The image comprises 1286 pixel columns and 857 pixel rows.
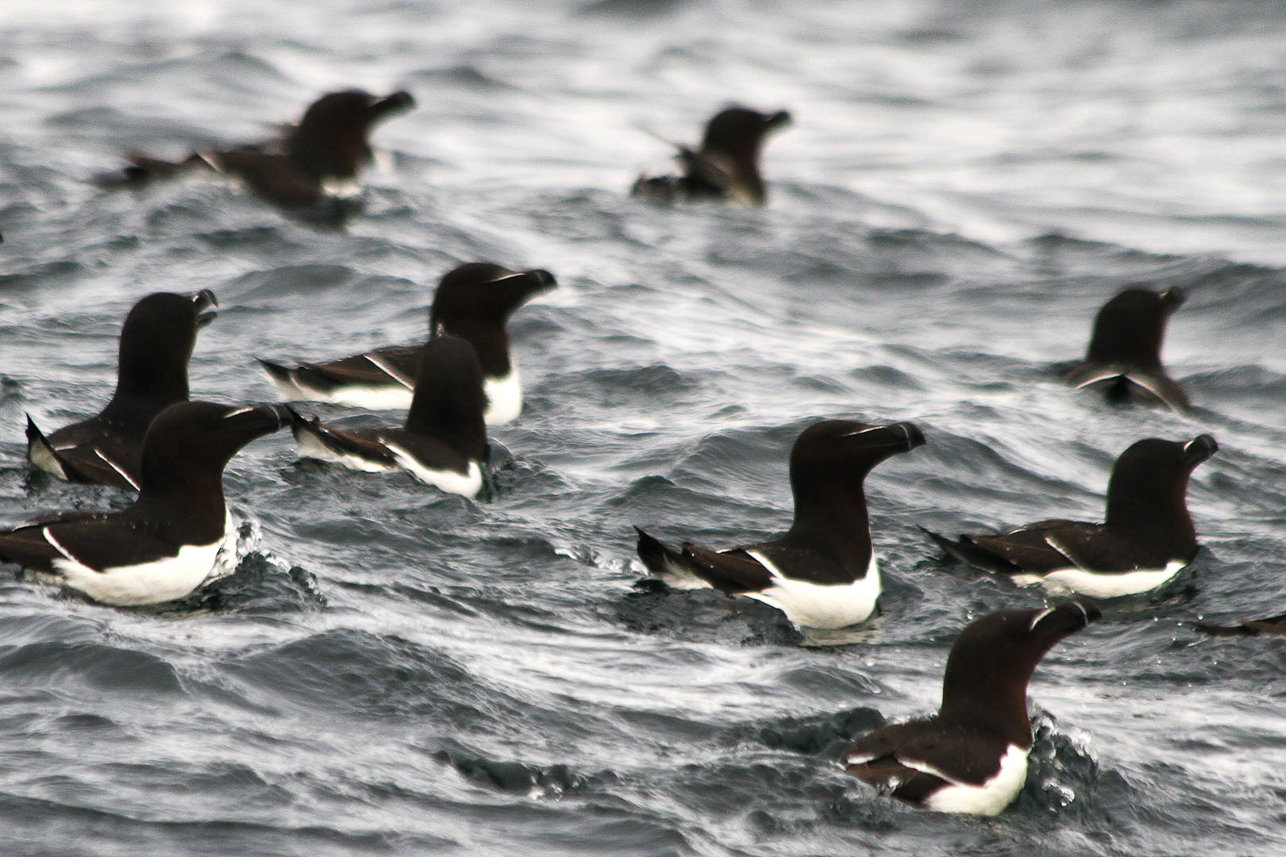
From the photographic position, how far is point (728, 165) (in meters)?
19.7

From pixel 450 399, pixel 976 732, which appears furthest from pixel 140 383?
pixel 976 732

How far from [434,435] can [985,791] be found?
15.1ft

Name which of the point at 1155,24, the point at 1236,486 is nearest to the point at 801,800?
the point at 1236,486

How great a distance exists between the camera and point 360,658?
6.82m

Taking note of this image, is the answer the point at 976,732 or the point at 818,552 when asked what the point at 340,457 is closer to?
the point at 818,552

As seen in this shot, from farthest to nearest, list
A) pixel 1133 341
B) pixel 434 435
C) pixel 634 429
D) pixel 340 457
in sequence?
1. pixel 1133 341
2. pixel 634 429
3. pixel 434 435
4. pixel 340 457

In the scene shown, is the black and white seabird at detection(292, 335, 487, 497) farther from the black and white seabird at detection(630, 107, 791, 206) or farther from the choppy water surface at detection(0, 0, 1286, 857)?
the black and white seabird at detection(630, 107, 791, 206)

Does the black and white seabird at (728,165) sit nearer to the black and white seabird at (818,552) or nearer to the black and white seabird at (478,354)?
the black and white seabird at (478,354)

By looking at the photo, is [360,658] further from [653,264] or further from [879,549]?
[653,264]

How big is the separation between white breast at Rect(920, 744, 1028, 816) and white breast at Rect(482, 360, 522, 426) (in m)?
5.58

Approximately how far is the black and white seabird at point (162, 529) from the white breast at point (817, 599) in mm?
2276

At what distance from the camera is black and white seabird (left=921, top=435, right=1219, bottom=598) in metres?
8.95

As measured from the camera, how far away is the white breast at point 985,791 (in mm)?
6102

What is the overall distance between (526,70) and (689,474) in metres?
18.2
